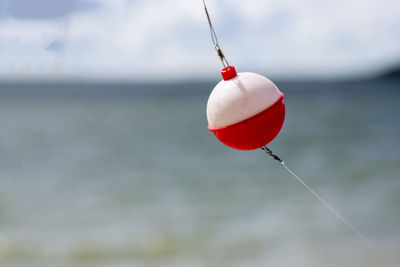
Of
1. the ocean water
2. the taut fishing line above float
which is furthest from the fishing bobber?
the ocean water

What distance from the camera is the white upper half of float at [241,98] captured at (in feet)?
6.27

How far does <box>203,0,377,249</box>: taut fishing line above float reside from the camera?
1.92 m

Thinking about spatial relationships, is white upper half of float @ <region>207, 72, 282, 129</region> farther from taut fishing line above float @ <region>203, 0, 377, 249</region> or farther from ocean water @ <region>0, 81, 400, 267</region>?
ocean water @ <region>0, 81, 400, 267</region>

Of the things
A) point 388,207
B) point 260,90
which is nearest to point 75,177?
point 388,207

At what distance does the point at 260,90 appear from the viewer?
1.92 metres

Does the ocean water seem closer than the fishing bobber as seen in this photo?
No

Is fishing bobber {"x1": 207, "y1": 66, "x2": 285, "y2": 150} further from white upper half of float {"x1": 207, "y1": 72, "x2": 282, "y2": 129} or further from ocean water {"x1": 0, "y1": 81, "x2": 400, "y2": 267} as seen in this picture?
ocean water {"x1": 0, "y1": 81, "x2": 400, "y2": 267}

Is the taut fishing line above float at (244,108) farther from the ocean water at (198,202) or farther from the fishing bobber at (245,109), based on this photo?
the ocean water at (198,202)

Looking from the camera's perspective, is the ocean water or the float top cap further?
the ocean water

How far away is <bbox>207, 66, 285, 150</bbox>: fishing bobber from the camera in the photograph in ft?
6.29

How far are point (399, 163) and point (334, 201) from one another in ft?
8.12

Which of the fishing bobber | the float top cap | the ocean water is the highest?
the float top cap

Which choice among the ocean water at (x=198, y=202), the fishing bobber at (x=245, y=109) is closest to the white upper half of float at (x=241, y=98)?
the fishing bobber at (x=245, y=109)

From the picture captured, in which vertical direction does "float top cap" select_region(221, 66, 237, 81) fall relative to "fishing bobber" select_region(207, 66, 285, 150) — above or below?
above
